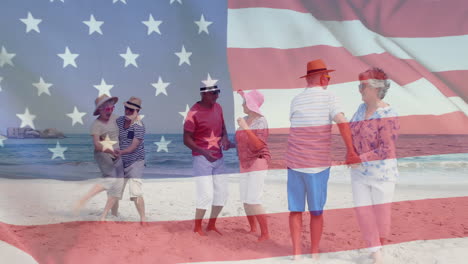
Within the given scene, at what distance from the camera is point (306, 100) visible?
3.03 meters

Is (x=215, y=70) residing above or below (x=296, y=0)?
below

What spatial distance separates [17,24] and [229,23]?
79.8 inches

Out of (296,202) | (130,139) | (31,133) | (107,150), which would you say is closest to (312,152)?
(296,202)

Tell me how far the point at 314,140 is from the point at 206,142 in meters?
0.90

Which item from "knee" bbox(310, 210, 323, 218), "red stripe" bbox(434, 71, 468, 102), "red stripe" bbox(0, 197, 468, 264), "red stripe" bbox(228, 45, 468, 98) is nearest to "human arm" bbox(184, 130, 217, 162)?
"red stripe" bbox(0, 197, 468, 264)

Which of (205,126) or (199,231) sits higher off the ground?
(205,126)

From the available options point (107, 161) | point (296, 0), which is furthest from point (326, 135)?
point (296, 0)

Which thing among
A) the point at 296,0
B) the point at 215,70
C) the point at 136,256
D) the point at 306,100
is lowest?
the point at 136,256

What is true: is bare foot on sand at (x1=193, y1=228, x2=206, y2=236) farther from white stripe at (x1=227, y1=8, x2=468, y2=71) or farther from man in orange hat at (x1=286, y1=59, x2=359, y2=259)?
white stripe at (x1=227, y1=8, x2=468, y2=71)

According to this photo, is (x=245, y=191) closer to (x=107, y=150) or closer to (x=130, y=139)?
(x=130, y=139)

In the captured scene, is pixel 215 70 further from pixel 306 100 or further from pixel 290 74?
pixel 306 100

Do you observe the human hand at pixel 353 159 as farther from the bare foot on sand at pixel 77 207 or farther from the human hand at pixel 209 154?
the bare foot on sand at pixel 77 207
